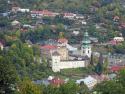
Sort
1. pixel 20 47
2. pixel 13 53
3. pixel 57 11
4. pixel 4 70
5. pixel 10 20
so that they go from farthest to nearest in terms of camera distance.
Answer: pixel 57 11, pixel 10 20, pixel 20 47, pixel 13 53, pixel 4 70

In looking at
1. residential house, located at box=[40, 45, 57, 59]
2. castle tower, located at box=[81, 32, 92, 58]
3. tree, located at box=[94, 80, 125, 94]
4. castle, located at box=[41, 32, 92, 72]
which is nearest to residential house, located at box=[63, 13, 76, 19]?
castle, located at box=[41, 32, 92, 72]

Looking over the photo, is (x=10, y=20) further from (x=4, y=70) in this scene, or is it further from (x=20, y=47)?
(x=4, y=70)

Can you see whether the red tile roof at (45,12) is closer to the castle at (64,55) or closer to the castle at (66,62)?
the castle at (64,55)

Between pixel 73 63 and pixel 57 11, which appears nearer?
pixel 73 63

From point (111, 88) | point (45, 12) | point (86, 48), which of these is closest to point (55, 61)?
point (86, 48)

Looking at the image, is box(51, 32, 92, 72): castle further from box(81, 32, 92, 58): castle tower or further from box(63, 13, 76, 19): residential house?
box(63, 13, 76, 19): residential house

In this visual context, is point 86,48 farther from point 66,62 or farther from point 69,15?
point 69,15

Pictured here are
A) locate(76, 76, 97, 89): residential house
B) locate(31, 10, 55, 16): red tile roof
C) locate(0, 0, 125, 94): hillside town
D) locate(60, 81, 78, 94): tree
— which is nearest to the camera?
locate(60, 81, 78, 94): tree

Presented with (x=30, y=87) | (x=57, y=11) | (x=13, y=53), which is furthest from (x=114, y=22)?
(x=30, y=87)
